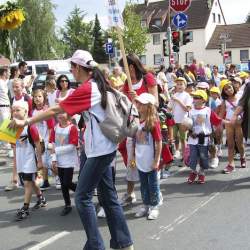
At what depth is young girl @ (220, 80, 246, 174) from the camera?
837 cm

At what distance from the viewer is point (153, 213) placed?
19.3ft

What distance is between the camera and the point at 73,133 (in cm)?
646

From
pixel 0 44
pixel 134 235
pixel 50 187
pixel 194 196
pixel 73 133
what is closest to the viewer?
pixel 134 235

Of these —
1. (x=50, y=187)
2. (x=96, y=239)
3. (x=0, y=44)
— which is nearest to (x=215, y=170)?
(x=50, y=187)

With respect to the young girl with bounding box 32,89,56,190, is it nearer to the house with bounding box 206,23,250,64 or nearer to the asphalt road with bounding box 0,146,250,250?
the asphalt road with bounding box 0,146,250,250

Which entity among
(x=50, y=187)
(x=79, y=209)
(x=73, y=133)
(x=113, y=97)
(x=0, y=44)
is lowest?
(x=50, y=187)

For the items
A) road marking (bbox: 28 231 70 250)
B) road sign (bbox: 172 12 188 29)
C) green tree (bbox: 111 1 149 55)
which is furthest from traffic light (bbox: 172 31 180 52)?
green tree (bbox: 111 1 149 55)

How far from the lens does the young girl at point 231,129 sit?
8.37m

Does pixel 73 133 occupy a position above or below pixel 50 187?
above

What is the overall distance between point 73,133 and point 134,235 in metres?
1.77

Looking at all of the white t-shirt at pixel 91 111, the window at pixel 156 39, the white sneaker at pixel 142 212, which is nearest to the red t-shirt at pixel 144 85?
the white sneaker at pixel 142 212

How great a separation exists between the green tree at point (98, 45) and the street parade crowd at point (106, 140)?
60.0 metres

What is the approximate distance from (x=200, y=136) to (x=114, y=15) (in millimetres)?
2545

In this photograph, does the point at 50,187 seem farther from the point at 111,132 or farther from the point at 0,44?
the point at 0,44
